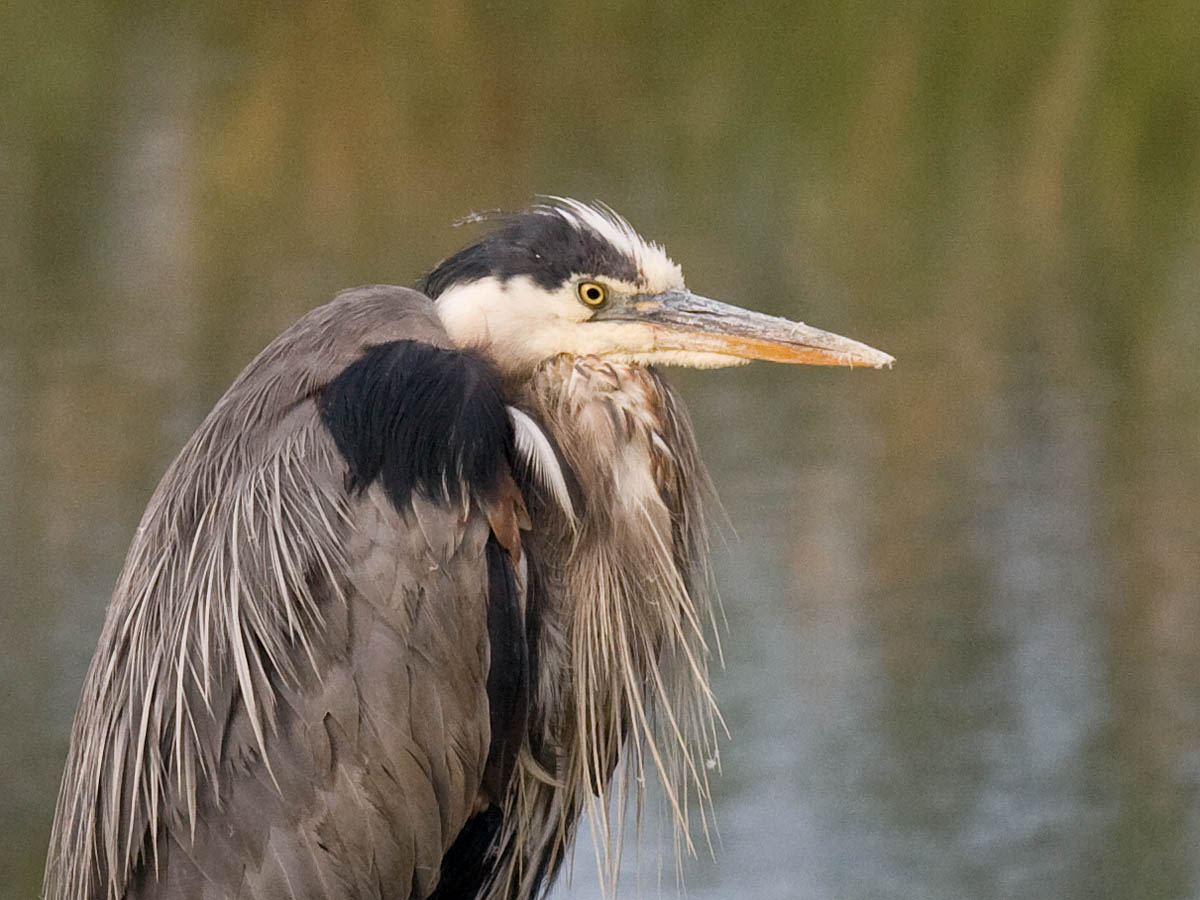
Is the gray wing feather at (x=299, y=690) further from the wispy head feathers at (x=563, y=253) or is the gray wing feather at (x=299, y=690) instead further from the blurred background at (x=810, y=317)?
the blurred background at (x=810, y=317)

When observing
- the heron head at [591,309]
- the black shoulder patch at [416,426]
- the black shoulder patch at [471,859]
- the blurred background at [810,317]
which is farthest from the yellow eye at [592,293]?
the black shoulder patch at [471,859]

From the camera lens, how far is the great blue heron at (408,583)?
115 inches

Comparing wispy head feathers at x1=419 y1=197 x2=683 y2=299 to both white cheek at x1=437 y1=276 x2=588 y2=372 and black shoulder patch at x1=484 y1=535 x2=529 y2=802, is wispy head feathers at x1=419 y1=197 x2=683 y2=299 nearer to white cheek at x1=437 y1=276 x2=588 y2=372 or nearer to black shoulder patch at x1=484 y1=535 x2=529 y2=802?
white cheek at x1=437 y1=276 x2=588 y2=372

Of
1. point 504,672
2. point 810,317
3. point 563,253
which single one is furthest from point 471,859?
point 810,317

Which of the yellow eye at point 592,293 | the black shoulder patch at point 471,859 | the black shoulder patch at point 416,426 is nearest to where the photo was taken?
the black shoulder patch at point 416,426

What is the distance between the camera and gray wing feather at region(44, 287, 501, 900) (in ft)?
9.57

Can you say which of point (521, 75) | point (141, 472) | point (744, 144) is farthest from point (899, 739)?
point (521, 75)

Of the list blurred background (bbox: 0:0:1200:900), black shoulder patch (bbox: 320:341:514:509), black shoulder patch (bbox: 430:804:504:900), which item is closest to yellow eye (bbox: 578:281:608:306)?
black shoulder patch (bbox: 320:341:514:509)

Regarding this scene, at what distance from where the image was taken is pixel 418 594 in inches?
115

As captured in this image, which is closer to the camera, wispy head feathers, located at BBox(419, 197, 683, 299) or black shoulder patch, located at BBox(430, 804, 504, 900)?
wispy head feathers, located at BBox(419, 197, 683, 299)

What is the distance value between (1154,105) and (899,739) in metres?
8.95

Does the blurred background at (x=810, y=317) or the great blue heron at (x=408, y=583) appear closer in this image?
the great blue heron at (x=408, y=583)

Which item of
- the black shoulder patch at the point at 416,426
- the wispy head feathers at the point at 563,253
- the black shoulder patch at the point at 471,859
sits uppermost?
the wispy head feathers at the point at 563,253

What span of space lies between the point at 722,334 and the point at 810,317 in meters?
8.08
